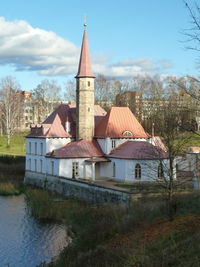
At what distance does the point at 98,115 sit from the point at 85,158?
670 centimetres

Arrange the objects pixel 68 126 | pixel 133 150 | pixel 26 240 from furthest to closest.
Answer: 1. pixel 68 126
2. pixel 133 150
3. pixel 26 240

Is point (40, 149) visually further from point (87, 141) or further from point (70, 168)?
point (70, 168)

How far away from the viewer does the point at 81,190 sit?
93.8 ft

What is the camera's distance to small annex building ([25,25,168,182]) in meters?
31.5

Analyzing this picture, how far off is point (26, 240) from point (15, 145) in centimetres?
4158

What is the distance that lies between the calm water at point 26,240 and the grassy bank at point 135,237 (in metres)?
0.93

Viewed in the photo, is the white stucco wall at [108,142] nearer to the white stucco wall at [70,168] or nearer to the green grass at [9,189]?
the white stucco wall at [70,168]

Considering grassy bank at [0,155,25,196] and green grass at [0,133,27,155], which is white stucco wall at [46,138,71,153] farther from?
green grass at [0,133,27,155]

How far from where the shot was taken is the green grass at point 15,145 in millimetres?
55544

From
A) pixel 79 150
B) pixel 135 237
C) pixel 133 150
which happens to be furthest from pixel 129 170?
pixel 135 237

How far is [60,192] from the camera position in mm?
31422

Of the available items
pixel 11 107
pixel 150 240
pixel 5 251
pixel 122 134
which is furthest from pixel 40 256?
pixel 11 107

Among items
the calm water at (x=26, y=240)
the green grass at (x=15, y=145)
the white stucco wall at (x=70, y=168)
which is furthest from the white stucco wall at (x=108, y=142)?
the green grass at (x=15, y=145)

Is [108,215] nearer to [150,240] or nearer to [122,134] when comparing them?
[150,240]
